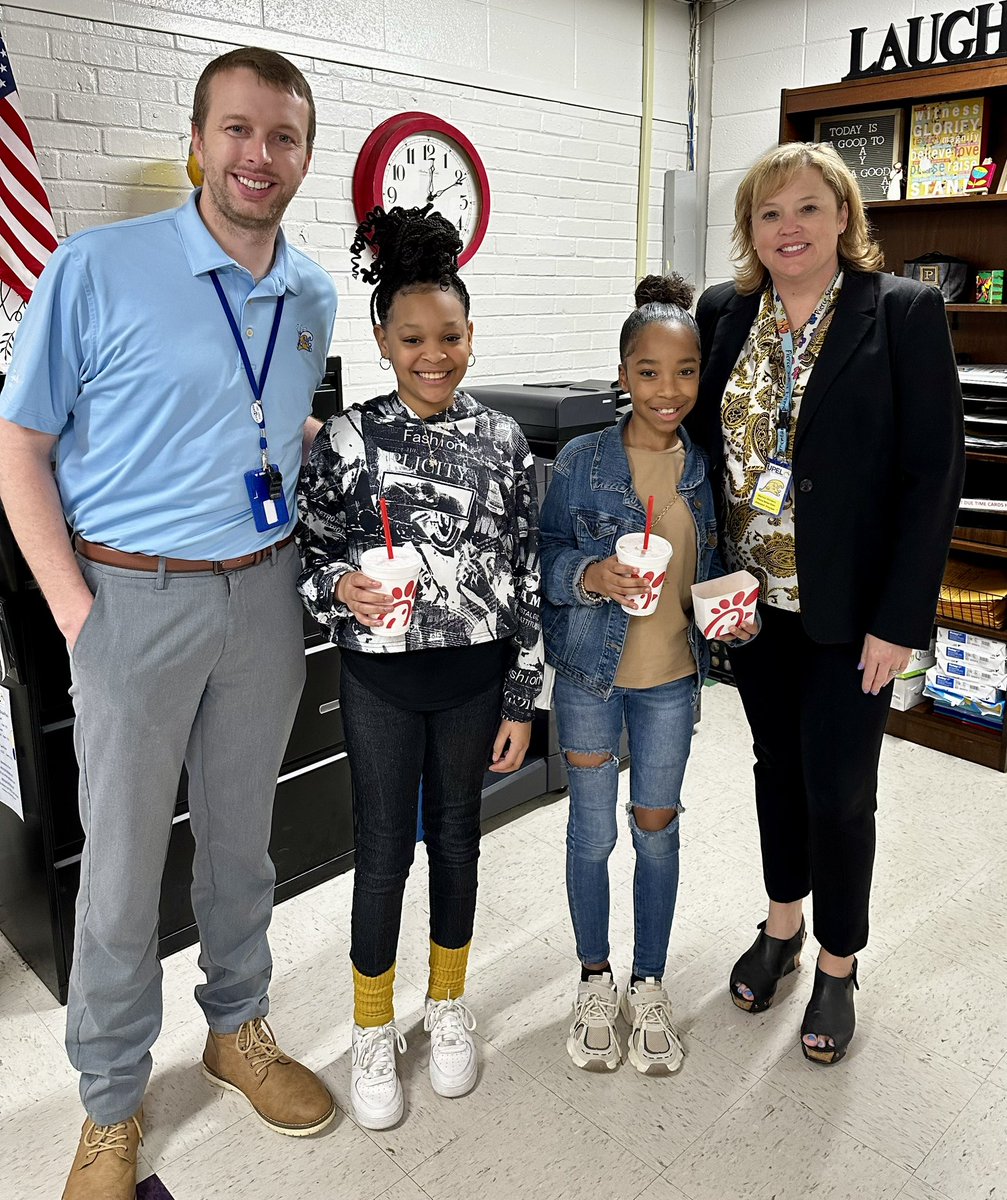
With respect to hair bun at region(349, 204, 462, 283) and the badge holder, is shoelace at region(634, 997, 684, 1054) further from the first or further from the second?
hair bun at region(349, 204, 462, 283)

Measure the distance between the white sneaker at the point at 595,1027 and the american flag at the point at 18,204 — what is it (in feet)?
6.57

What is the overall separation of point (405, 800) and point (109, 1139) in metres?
0.76

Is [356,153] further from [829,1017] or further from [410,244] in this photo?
[829,1017]

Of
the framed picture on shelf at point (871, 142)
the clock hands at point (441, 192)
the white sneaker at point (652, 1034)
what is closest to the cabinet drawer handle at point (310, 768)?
the white sneaker at point (652, 1034)

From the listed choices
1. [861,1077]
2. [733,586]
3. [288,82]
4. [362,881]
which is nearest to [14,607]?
[362,881]

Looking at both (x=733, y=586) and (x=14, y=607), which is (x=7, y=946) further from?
(x=733, y=586)

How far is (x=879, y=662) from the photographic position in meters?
1.75

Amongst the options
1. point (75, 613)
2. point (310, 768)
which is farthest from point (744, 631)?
point (310, 768)

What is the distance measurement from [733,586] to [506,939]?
1.16 m

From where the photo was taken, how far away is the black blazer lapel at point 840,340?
168 cm

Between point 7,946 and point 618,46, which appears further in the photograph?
point 618,46

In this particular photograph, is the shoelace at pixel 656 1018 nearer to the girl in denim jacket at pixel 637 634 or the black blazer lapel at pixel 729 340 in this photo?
the girl in denim jacket at pixel 637 634

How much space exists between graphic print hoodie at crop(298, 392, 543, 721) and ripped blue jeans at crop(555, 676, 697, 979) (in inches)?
11.3

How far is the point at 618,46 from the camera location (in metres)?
3.79
